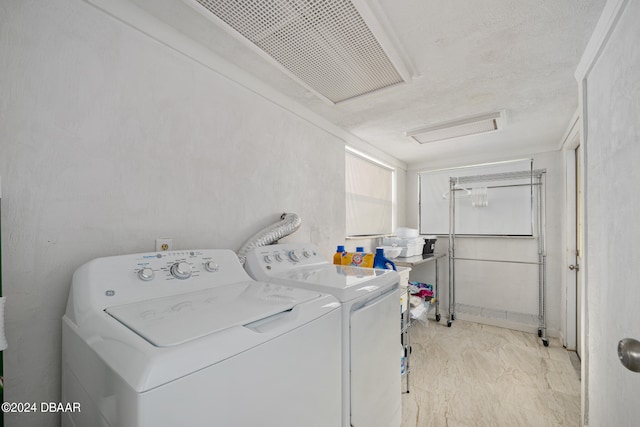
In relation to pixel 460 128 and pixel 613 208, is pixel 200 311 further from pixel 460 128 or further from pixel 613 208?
pixel 460 128

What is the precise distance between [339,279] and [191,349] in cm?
76

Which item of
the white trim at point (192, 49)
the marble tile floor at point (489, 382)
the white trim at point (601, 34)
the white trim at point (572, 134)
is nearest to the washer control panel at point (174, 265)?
A: the white trim at point (192, 49)

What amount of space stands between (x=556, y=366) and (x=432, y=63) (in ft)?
9.08

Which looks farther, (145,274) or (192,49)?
(192,49)

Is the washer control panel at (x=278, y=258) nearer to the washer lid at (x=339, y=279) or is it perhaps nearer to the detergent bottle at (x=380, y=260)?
the washer lid at (x=339, y=279)

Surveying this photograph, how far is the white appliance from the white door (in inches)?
31.8

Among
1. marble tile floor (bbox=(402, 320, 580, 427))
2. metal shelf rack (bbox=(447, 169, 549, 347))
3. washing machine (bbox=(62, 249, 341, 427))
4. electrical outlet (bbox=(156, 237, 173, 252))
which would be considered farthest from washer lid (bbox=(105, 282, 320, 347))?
metal shelf rack (bbox=(447, 169, 549, 347))

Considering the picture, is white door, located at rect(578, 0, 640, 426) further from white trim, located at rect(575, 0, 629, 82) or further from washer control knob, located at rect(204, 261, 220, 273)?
washer control knob, located at rect(204, 261, 220, 273)

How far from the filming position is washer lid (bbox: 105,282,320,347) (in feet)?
2.20

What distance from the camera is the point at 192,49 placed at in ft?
4.56

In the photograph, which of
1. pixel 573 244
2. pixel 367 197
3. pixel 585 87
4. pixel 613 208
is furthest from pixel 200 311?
pixel 573 244

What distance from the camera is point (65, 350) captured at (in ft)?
3.05

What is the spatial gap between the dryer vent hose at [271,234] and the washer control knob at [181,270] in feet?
1.24

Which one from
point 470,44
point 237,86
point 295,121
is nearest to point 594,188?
point 470,44
